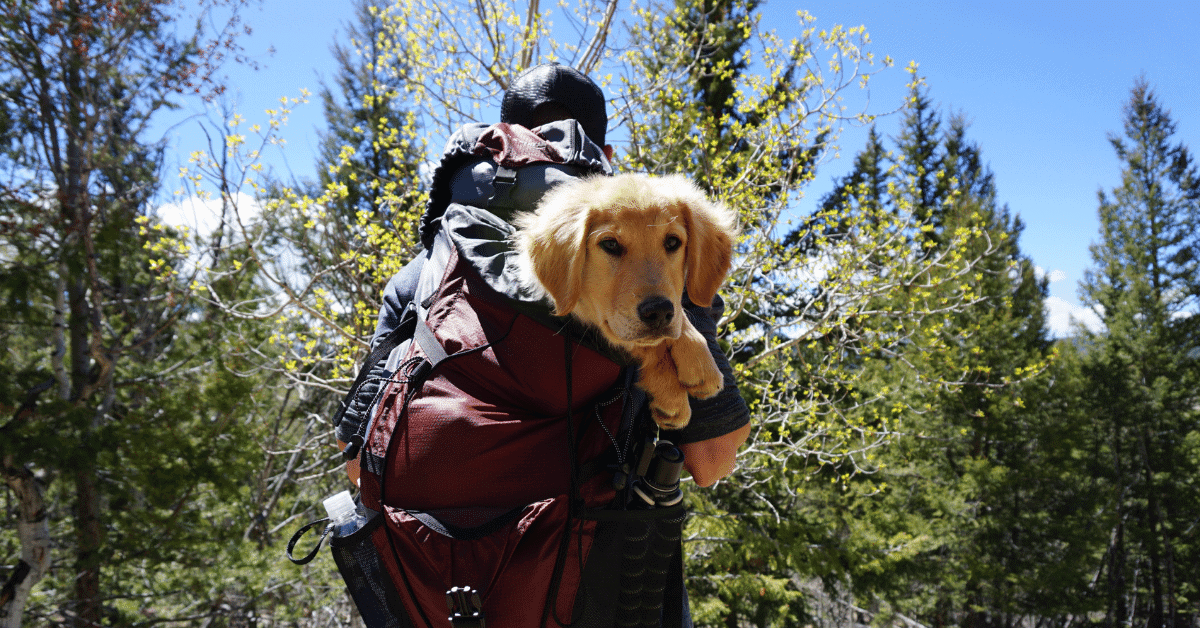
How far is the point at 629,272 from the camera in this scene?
4.13ft

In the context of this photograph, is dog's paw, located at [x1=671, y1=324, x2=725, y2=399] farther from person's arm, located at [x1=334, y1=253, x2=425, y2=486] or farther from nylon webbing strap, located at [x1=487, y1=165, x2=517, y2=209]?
person's arm, located at [x1=334, y1=253, x2=425, y2=486]

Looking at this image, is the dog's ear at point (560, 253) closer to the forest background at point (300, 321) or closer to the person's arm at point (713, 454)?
the person's arm at point (713, 454)

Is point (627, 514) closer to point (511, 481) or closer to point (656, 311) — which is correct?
point (511, 481)

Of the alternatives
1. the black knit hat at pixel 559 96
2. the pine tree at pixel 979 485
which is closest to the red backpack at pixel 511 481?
the black knit hat at pixel 559 96

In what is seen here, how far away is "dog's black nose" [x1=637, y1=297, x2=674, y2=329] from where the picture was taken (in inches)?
47.1

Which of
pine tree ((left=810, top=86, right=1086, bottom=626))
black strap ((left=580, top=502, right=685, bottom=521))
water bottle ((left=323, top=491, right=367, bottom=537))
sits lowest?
pine tree ((left=810, top=86, right=1086, bottom=626))

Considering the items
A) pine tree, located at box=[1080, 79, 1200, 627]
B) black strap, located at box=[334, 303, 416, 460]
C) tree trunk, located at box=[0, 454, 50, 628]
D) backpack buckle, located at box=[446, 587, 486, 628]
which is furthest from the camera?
pine tree, located at box=[1080, 79, 1200, 627]

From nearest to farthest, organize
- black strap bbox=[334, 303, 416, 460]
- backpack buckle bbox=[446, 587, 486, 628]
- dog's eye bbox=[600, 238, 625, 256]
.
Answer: backpack buckle bbox=[446, 587, 486, 628] < dog's eye bbox=[600, 238, 625, 256] < black strap bbox=[334, 303, 416, 460]

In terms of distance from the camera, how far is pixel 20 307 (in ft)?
19.1

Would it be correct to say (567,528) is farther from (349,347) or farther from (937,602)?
(937,602)

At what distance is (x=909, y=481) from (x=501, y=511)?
20.6 metres

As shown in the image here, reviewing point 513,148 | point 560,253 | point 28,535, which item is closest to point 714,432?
point 560,253

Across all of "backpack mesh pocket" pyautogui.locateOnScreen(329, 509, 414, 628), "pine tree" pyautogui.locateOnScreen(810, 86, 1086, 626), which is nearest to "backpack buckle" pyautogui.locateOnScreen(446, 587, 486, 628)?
"backpack mesh pocket" pyautogui.locateOnScreen(329, 509, 414, 628)

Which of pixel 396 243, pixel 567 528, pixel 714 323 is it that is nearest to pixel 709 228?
pixel 714 323
